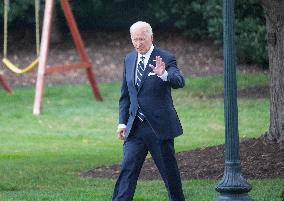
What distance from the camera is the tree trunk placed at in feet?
40.8

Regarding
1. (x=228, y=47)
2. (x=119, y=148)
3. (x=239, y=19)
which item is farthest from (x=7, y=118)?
(x=228, y=47)

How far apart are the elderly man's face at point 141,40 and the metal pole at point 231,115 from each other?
2.14 ft

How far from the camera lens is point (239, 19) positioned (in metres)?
24.9

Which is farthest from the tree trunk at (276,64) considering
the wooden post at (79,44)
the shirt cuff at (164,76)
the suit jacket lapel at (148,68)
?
the wooden post at (79,44)

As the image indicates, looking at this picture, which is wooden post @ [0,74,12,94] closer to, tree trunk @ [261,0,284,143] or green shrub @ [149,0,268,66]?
green shrub @ [149,0,268,66]

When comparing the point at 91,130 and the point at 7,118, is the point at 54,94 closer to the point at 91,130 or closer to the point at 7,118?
the point at 7,118

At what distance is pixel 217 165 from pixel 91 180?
1.52 meters

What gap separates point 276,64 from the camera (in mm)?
12898

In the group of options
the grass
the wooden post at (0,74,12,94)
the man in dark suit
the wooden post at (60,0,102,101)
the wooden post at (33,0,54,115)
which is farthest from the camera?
the wooden post at (0,74,12,94)

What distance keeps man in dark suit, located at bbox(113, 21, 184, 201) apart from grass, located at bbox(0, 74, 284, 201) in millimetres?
1194

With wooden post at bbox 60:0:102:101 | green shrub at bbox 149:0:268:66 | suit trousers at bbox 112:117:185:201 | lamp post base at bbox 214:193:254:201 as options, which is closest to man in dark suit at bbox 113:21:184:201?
suit trousers at bbox 112:117:185:201

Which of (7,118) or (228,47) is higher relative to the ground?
(228,47)

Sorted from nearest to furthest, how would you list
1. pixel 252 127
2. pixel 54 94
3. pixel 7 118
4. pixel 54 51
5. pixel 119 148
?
pixel 119 148
pixel 252 127
pixel 7 118
pixel 54 94
pixel 54 51

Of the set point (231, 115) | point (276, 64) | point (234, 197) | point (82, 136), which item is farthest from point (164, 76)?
point (82, 136)
